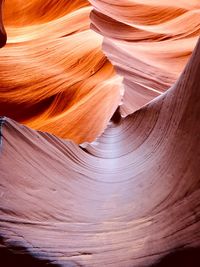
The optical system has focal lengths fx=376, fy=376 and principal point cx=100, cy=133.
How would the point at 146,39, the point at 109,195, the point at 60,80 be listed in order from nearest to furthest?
the point at 109,195 → the point at 60,80 → the point at 146,39

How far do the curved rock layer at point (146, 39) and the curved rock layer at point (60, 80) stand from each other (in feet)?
0.19

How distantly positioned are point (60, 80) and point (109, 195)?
0.94 metres

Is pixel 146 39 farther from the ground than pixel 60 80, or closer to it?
farther from the ground

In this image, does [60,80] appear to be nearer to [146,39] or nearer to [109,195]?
[146,39]

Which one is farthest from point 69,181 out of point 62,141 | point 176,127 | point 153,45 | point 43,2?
point 43,2

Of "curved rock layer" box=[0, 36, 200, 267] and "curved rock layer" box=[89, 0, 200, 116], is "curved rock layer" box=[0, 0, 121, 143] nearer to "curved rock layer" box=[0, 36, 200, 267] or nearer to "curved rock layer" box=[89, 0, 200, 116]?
"curved rock layer" box=[89, 0, 200, 116]

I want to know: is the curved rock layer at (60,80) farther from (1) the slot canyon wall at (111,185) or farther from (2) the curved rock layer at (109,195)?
(2) the curved rock layer at (109,195)

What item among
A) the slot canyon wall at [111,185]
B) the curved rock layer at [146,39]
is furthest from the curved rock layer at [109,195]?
the curved rock layer at [146,39]

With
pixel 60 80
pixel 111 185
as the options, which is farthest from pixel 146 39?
pixel 111 185

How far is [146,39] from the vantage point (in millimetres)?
1854

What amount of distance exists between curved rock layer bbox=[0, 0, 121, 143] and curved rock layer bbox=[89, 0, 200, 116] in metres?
0.06

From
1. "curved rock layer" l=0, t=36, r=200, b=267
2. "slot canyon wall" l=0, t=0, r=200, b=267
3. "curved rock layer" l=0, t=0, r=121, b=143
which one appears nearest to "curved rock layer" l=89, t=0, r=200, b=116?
"curved rock layer" l=0, t=0, r=121, b=143

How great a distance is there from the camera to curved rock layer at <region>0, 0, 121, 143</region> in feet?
3.91

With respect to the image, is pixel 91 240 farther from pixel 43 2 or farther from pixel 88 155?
pixel 43 2
